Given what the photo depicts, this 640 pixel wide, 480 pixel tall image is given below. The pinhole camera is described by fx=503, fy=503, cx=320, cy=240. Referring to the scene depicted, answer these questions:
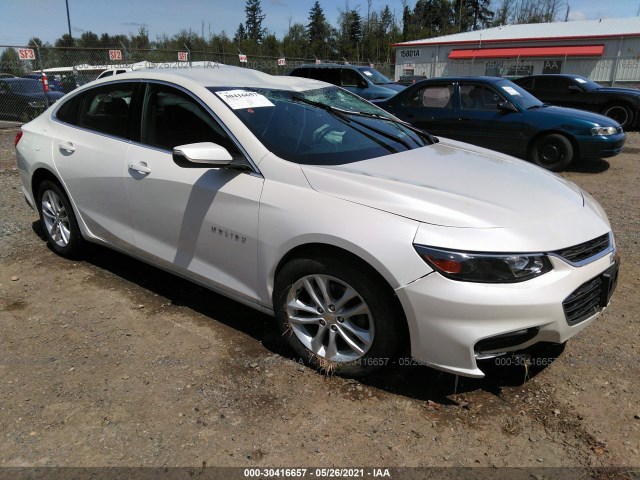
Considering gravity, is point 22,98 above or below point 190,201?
below

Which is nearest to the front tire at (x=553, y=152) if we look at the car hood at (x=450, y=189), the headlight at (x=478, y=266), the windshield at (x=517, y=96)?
the windshield at (x=517, y=96)

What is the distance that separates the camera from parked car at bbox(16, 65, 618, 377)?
2330 mm

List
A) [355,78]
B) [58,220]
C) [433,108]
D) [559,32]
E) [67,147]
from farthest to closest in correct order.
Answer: [559,32]
[355,78]
[433,108]
[58,220]
[67,147]

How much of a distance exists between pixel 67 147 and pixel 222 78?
145 cm

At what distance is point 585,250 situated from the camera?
100 inches

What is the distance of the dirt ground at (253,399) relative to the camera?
91.3 inches

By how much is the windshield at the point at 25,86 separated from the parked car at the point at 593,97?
1348cm

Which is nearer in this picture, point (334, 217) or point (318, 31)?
point (334, 217)

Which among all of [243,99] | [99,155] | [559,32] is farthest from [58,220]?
[559,32]

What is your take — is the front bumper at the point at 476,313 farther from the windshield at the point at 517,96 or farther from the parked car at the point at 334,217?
the windshield at the point at 517,96

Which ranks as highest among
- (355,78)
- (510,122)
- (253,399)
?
(355,78)

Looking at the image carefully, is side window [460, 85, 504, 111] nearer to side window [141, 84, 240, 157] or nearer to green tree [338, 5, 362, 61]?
side window [141, 84, 240, 157]

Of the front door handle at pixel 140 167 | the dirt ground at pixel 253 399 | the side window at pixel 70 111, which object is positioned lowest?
the dirt ground at pixel 253 399

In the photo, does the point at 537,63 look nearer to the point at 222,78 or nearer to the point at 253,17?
the point at 222,78
